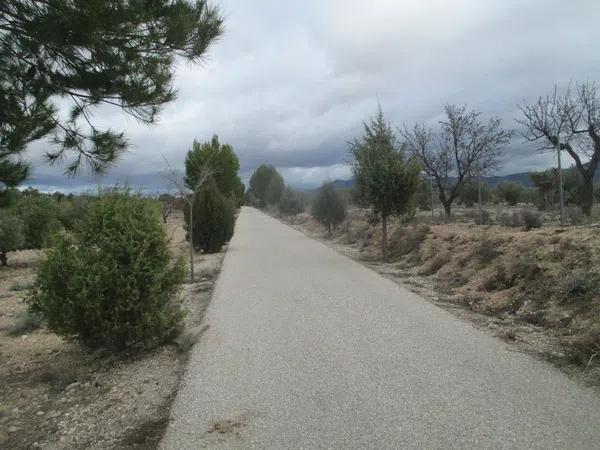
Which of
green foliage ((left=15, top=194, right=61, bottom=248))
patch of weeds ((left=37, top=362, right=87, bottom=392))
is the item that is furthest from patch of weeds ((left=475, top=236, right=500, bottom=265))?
green foliage ((left=15, top=194, right=61, bottom=248))

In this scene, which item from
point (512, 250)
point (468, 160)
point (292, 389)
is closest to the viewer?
point (292, 389)

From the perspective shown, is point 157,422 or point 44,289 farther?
point 44,289

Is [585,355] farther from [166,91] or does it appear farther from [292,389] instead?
[166,91]

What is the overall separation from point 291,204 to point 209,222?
32.3 m

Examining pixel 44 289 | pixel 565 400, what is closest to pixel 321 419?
pixel 565 400

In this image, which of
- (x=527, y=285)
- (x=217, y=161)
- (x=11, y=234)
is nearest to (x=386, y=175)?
(x=527, y=285)

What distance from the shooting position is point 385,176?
14164mm

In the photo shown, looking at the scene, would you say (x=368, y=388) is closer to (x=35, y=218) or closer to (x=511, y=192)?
(x=35, y=218)

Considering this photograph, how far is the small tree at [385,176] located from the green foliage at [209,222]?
6726 mm

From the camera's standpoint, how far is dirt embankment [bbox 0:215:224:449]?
4055 mm

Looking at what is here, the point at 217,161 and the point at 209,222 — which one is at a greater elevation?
the point at 217,161

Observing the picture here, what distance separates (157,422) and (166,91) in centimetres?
348

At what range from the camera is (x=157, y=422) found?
411 centimetres

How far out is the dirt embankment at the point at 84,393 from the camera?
4055 millimetres
